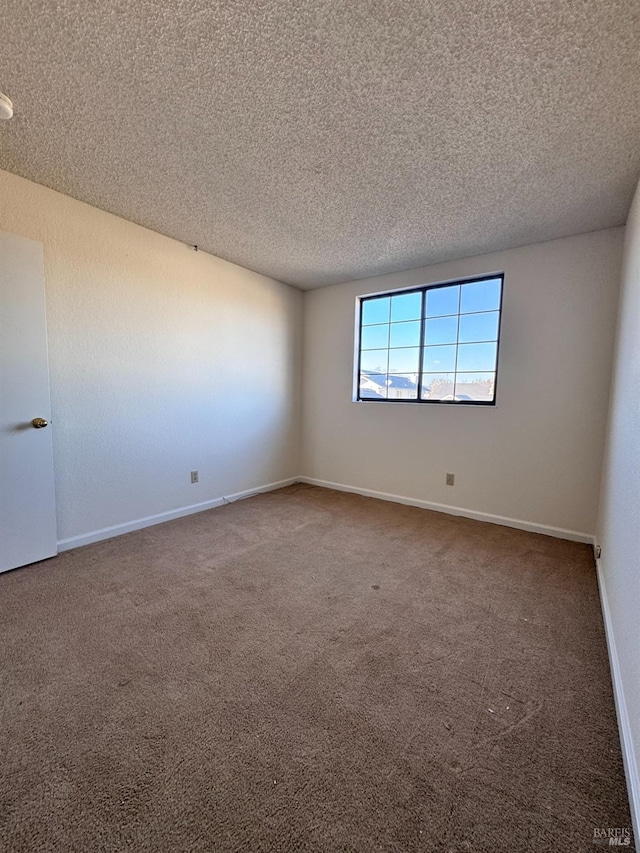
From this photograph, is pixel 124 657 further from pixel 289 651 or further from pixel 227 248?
pixel 227 248

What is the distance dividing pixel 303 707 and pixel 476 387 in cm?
304

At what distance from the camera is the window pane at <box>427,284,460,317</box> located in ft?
11.6

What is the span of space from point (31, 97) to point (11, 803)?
275cm

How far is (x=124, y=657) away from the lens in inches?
61.1

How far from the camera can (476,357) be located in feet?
11.2

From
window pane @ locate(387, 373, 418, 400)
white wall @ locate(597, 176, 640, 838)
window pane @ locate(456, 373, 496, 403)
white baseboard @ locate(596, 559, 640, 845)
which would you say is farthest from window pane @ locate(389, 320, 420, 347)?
white baseboard @ locate(596, 559, 640, 845)

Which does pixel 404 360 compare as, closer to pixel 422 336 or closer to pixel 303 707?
pixel 422 336

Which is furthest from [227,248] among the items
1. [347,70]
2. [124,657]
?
[124,657]

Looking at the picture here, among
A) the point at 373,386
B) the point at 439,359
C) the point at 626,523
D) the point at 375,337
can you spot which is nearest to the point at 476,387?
the point at 439,359

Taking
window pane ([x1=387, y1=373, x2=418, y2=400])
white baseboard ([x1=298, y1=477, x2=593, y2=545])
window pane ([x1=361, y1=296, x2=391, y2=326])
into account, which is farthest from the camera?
window pane ([x1=361, y1=296, x2=391, y2=326])

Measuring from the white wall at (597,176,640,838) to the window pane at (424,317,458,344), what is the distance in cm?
132

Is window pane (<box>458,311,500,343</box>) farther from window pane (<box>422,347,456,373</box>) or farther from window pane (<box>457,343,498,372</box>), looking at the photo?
window pane (<box>422,347,456,373</box>)

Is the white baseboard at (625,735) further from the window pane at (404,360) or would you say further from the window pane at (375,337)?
the window pane at (375,337)

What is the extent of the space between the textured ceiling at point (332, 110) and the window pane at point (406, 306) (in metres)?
1.06
